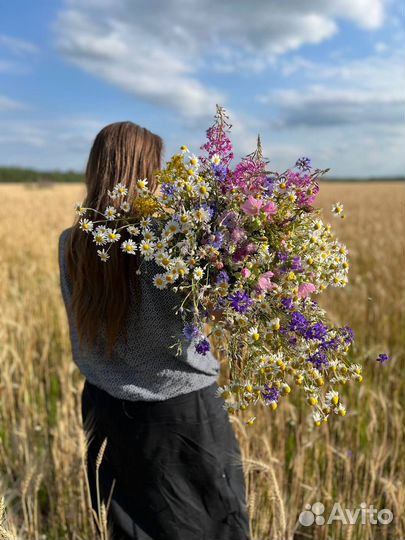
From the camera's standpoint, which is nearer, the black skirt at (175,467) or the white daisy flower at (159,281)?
the white daisy flower at (159,281)

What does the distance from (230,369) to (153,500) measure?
0.89m

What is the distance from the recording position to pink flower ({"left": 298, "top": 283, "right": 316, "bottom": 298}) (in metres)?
1.30

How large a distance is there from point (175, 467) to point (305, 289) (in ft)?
3.13

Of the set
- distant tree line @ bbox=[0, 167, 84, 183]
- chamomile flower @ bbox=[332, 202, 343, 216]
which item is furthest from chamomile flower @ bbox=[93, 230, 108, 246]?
distant tree line @ bbox=[0, 167, 84, 183]

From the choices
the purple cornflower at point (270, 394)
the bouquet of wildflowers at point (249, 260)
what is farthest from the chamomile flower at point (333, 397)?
the purple cornflower at point (270, 394)

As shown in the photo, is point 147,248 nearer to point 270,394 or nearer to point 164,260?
point 164,260

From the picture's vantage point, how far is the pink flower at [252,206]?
1.22 m

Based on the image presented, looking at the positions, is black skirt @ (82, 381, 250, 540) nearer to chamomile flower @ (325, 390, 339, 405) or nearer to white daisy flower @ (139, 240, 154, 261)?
chamomile flower @ (325, 390, 339, 405)

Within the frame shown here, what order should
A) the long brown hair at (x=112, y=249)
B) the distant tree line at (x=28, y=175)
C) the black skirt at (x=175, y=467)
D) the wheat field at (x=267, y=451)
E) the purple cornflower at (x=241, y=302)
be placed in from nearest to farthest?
the purple cornflower at (x=241, y=302)
the long brown hair at (x=112, y=249)
the black skirt at (x=175, y=467)
the wheat field at (x=267, y=451)
the distant tree line at (x=28, y=175)

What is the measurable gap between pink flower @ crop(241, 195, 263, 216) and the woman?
42 cm

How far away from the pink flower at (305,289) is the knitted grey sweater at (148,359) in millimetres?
426

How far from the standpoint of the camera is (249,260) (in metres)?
1.29

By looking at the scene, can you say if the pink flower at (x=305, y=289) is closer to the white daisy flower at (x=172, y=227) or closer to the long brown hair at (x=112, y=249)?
the white daisy flower at (x=172, y=227)

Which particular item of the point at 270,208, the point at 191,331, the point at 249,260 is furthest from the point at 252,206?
the point at 191,331
